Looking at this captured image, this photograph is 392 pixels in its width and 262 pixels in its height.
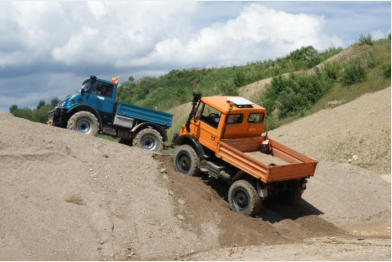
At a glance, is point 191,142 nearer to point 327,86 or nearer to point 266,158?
point 266,158

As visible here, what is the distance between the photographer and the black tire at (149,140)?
14.9 metres

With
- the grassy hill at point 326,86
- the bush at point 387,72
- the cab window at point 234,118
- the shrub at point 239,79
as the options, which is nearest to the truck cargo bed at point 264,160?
the cab window at point 234,118

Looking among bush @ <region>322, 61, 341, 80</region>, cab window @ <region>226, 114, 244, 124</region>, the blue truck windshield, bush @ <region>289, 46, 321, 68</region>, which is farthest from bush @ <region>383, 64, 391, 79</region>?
the blue truck windshield

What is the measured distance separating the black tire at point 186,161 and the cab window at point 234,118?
1406 mm

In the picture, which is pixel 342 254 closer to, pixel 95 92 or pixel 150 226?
pixel 150 226

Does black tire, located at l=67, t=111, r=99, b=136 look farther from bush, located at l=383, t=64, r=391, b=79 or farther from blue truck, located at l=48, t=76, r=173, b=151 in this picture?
bush, located at l=383, t=64, r=391, b=79

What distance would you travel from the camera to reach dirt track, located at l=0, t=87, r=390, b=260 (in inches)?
317

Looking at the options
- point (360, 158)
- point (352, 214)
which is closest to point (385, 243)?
point (352, 214)

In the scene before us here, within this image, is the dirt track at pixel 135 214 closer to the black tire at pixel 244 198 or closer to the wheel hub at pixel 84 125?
the black tire at pixel 244 198

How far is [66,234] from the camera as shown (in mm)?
8188

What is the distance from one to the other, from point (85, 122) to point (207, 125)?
5203 millimetres

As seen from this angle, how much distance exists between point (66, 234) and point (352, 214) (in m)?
8.28

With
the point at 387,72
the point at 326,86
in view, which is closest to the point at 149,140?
the point at 326,86

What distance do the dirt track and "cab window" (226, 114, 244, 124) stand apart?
1.91 meters
